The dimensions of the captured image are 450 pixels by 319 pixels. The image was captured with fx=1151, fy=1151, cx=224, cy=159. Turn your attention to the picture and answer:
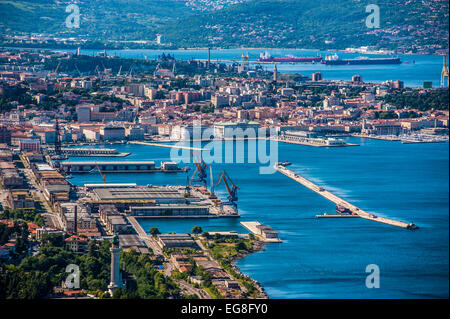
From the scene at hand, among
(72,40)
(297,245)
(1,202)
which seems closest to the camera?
(297,245)

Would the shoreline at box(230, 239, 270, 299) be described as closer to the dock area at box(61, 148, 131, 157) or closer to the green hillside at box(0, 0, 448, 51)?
the dock area at box(61, 148, 131, 157)

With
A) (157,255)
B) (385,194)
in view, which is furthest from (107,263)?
(385,194)

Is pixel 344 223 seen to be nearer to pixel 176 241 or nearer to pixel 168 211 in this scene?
pixel 168 211

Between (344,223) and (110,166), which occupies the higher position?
(110,166)

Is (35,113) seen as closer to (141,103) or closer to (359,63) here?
(141,103)

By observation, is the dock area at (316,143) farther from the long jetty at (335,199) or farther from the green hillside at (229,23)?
→ the green hillside at (229,23)

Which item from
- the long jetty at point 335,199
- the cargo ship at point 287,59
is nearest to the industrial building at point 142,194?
the long jetty at point 335,199

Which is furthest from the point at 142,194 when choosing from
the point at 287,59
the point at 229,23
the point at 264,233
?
the point at 229,23
